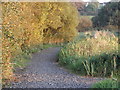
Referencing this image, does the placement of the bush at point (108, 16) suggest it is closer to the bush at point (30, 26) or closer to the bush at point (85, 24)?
the bush at point (85, 24)

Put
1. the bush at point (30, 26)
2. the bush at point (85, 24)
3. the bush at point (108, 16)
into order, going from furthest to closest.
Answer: the bush at point (85, 24)
the bush at point (108, 16)
the bush at point (30, 26)

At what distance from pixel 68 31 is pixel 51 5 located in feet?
13.6

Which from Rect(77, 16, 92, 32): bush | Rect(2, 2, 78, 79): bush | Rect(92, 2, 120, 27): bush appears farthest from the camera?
Rect(77, 16, 92, 32): bush

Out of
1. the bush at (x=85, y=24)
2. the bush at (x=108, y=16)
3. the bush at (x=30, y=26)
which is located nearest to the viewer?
the bush at (x=30, y=26)

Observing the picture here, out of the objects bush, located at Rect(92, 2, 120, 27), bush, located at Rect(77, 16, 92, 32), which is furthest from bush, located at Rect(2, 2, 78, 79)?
bush, located at Rect(92, 2, 120, 27)

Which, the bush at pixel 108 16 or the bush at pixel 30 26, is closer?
the bush at pixel 30 26

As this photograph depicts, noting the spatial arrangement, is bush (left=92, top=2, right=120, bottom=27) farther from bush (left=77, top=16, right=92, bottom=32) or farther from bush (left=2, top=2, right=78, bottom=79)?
bush (left=2, top=2, right=78, bottom=79)

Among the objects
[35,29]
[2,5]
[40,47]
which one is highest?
[2,5]

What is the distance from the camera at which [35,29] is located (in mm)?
11039

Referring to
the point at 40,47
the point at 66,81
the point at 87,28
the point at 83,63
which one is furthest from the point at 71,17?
the point at 66,81

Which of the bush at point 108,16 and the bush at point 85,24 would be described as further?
the bush at point 85,24

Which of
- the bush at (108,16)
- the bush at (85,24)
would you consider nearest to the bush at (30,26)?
the bush at (85,24)

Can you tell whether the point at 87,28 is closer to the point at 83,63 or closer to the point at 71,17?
the point at 71,17

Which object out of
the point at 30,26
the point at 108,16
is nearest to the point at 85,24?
the point at 108,16
